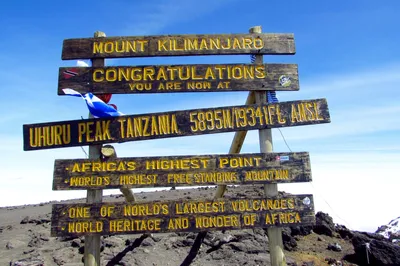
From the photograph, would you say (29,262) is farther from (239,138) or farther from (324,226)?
(324,226)

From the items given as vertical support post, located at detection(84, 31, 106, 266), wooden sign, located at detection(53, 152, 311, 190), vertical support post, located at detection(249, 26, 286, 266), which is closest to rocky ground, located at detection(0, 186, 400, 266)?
vertical support post, located at detection(249, 26, 286, 266)

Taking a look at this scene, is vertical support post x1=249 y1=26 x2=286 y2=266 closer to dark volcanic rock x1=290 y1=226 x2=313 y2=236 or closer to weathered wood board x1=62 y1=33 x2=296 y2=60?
weathered wood board x1=62 y1=33 x2=296 y2=60

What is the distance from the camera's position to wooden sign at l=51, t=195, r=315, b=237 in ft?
19.6

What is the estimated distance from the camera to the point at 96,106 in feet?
20.3

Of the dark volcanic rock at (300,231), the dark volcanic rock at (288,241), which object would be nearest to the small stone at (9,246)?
the dark volcanic rock at (288,241)

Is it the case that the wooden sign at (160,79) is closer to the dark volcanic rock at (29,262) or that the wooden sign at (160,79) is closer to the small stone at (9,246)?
the dark volcanic rock at (29,262)

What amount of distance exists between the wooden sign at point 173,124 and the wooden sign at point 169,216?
1299 millimetres

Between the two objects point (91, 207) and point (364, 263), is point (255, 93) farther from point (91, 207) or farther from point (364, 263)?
point (364, 263)

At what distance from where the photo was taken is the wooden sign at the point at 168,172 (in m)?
6.04

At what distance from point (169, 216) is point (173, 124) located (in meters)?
1.79

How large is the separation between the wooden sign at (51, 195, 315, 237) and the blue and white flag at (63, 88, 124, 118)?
1.76 m

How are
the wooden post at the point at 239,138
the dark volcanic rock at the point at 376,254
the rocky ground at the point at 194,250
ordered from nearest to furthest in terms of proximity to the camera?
the wooden post at the point at 239,138, the rocky ground at the point at 194,250, the dark volcanic rock at the point at 376,254

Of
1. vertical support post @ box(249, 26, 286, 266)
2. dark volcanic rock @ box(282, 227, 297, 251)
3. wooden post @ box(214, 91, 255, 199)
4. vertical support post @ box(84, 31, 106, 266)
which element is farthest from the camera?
dark volcanic rock @ box(282, 227, 297, 251)

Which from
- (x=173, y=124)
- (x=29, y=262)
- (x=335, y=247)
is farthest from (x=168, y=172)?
(x=335, y=247)
